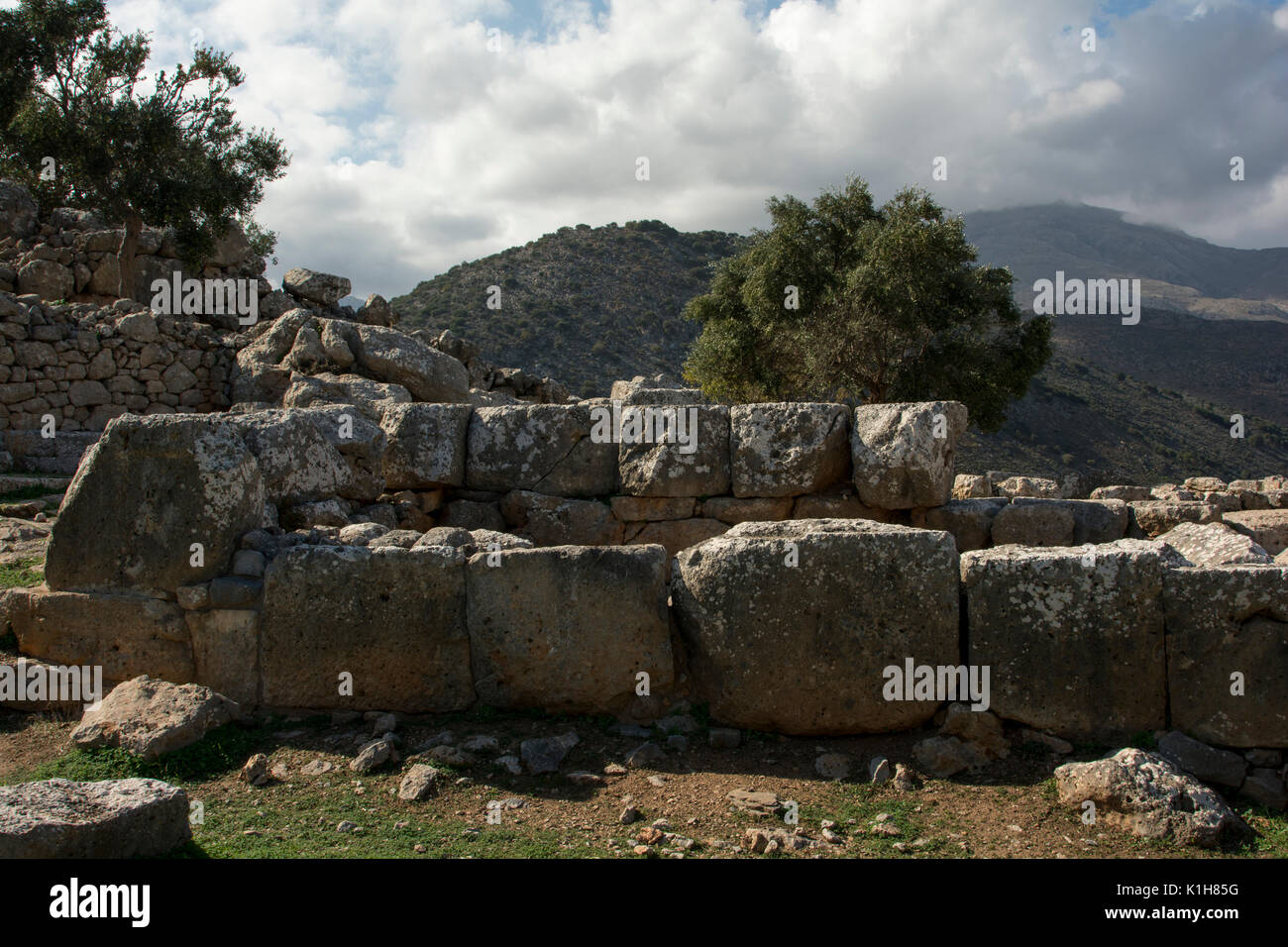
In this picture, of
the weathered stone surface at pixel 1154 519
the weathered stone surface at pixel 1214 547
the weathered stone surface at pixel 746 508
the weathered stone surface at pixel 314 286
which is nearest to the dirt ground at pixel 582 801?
the weathered stone surface at pixel 1214 547

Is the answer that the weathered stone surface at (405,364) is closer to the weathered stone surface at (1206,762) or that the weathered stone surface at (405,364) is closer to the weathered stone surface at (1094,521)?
the weathered stone surface at (1094,521)

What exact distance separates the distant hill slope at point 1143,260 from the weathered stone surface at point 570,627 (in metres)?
97.8

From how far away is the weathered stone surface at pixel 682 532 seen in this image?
7434mm

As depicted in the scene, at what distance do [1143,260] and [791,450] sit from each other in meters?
150

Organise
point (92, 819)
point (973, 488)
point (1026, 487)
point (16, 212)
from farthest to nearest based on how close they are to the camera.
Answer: point (16, 212) < point (1026, 487) < point (973, 488) < point (92, 819)

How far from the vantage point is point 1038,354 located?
1989 centimetres

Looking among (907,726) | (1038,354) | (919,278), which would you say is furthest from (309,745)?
(1038,354)

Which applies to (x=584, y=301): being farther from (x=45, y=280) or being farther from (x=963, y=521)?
(x=963, y=521)

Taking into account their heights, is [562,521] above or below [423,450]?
below

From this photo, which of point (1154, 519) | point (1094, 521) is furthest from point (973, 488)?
point (1094, 521)

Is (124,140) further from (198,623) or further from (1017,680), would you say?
(1017,680)

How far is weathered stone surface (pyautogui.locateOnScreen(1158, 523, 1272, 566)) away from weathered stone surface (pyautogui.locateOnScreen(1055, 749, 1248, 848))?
1.36 metres

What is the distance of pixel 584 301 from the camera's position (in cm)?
4147

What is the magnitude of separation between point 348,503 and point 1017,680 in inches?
184
